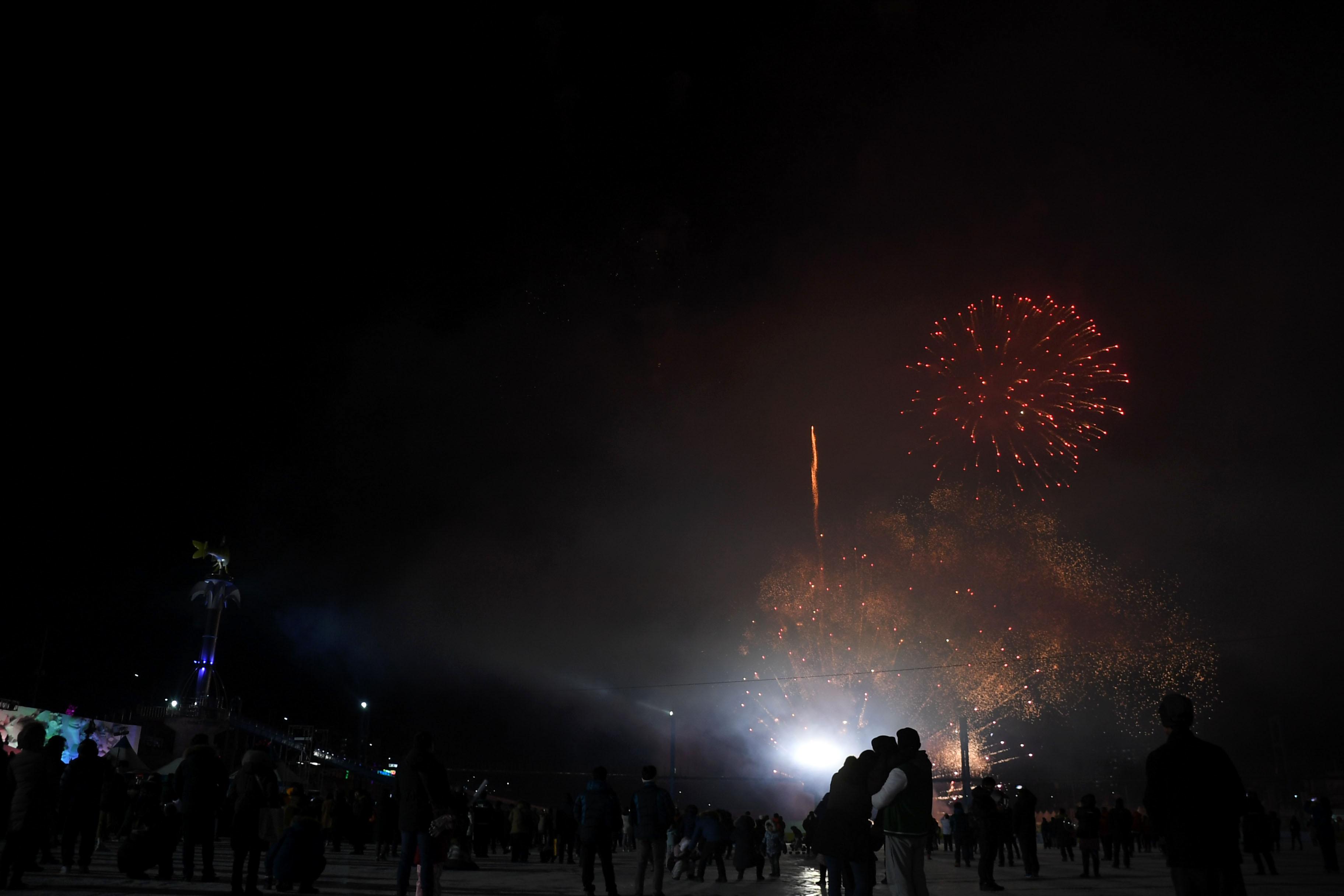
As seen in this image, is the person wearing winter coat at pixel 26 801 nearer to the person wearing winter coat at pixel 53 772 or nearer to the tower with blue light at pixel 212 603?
the person wearing winter coat at pixel 53 772

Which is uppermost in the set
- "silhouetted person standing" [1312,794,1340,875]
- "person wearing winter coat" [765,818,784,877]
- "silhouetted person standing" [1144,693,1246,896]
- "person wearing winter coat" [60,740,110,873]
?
"silhouetted person standing" [1144,693,1246,896]

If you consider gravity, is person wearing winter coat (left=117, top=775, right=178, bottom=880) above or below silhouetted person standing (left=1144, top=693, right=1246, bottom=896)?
below

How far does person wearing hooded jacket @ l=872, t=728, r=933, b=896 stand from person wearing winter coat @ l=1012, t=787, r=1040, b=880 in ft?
36.3

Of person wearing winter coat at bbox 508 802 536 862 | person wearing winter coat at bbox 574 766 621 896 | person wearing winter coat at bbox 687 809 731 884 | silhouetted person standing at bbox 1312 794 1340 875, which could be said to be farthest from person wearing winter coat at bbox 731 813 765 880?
silhouetted person standing at bbox 1312 794 1340 875

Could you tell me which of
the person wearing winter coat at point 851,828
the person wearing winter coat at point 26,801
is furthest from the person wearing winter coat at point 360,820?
the person wearing winter coat at point 851,828

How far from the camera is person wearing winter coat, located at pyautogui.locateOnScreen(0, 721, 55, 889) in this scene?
8.23 meters

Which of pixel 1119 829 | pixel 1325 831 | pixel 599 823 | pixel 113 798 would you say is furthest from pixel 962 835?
pixel 113 798

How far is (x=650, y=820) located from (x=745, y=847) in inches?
301

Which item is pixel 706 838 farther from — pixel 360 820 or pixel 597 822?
pixel 360 820

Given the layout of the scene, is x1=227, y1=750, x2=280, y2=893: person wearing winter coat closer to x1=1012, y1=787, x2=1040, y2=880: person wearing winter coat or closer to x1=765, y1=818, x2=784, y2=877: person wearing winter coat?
x1=765, y1=818, x2=784, y2=877: person wearing winter coat

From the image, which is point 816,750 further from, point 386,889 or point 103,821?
point 386,889

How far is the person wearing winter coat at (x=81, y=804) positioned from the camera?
11078mm

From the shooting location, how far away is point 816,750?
57.5 m

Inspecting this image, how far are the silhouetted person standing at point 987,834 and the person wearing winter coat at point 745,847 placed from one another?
446 centimetres
